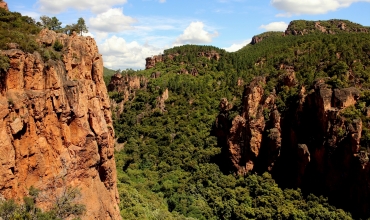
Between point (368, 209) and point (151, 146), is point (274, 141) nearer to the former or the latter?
point (368, 209)

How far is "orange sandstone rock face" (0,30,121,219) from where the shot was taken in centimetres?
1942

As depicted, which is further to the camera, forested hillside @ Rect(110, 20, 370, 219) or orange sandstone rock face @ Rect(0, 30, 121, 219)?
forested hillside @ Rect(110, 20, 370, 219)

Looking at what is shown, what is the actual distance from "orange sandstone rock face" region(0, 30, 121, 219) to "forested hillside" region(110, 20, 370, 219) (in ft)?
45.3

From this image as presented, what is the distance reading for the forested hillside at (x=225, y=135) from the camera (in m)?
47.6

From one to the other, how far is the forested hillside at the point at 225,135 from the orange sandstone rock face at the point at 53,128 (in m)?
13.8

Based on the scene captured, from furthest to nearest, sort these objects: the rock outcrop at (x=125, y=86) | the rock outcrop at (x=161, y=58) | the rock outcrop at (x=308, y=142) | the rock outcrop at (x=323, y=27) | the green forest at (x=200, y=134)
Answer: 1. the rock outcrop at (x=323, y=27)
2. the rock outcrop at (x=161, y=58)
3. the rock outcrop at (x=125, y=86)
4. the rock outcrop at (x=308, y=142)
5. the green forest at (x=200, y=134)

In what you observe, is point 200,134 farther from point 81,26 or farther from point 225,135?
point 81,26

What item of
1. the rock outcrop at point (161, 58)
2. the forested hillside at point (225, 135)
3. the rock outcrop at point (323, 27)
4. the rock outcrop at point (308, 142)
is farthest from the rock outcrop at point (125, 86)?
the rock outcrop at point (323, 27)

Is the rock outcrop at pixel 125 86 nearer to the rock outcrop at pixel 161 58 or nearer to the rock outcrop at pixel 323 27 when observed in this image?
the rock outcrop at pixel 161 58

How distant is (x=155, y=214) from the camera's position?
4266 centimetres

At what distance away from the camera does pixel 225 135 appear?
6794 cm

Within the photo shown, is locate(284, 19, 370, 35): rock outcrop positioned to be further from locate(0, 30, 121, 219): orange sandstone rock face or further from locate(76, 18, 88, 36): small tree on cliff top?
locate(0, 30, 121, 219): orange sandstone rock face

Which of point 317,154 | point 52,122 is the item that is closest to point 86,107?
point 52,122

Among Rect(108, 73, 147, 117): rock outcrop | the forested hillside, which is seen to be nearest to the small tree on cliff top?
the forested hillside
